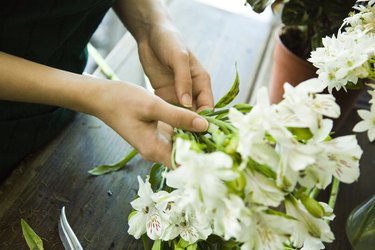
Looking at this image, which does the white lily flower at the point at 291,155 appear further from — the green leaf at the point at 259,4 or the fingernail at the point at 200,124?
the green leaf at the point at 259,4

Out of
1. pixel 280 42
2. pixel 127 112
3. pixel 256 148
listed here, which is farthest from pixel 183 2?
pixel 256 148

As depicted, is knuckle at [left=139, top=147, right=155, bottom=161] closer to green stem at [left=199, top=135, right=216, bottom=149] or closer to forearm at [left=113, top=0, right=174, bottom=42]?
green stem at [left=199, top=135, right=216, bottom=149]

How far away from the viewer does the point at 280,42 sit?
29.3 inches

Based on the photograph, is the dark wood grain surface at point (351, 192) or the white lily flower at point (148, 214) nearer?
the white lily flower at point (148, 214)

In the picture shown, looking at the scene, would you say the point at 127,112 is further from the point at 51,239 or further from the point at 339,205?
the point at 339,205

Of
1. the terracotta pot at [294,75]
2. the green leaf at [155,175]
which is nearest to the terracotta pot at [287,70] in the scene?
the terracotta pot at [294,75]

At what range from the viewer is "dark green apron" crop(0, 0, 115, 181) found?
48cm

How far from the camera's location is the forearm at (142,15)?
2.03 ft

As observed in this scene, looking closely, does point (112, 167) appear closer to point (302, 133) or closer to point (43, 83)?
point (43, 83)

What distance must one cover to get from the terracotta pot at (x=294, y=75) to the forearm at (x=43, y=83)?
425mm

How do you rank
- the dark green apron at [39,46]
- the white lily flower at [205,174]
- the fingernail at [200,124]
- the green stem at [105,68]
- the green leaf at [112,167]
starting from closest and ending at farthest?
the white lily flower at [205,174] < the fingernail at [200,124] < the dark green apron at [39,46] < the green leaf at [112,167] < the green stem at [105,68]

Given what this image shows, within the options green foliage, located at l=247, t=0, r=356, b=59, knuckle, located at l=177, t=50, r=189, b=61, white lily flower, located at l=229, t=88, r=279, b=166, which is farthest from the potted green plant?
white lily flower, located at l=229, t=88, r=279, b=166

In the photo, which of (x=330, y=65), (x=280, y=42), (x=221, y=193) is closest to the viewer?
(x=221, y=193)

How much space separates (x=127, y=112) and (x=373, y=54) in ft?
0.83
